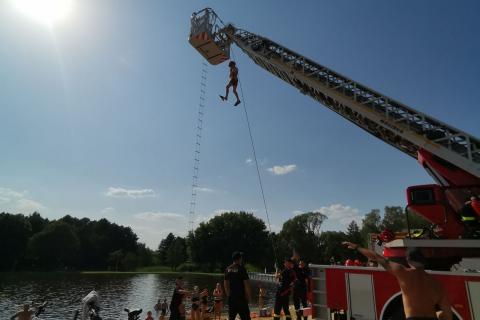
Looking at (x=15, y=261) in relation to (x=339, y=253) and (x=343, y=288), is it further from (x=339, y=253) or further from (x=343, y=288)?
(x=343, y=288)

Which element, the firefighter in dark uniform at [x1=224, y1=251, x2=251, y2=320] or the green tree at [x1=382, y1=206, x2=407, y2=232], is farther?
the green tree at [x1=382, y1=206, x2=407, y2=232]

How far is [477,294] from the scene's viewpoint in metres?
5.59

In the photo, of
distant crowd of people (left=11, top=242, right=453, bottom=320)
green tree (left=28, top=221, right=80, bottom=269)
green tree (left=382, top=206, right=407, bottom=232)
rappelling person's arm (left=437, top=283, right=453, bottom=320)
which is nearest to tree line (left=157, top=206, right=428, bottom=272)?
green tree (left=382, top=206, right=407, bottom=232)

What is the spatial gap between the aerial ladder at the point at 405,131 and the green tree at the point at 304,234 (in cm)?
6713

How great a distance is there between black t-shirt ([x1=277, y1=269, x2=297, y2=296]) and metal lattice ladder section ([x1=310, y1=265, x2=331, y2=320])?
5.62 feet

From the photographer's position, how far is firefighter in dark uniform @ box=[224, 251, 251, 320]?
20.2 feet

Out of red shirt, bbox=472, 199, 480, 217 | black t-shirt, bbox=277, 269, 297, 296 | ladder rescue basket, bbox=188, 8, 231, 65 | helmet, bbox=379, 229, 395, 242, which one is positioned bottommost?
black t-shirt, bbox=277, 269, 297, 296

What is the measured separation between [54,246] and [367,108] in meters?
87.3

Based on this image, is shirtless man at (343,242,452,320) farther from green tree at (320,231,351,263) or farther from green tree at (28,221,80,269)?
green tree at (28,221,80,269)

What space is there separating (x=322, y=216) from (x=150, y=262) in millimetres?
55700

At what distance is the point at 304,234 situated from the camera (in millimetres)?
78500

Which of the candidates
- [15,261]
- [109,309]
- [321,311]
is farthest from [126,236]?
[321,311]

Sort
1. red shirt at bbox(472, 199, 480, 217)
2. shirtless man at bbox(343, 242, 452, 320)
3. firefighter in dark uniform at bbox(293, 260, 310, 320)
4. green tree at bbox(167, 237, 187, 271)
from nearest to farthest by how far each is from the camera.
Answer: shirtless man at bbox(343, 242, 452, 320)
red shirt at bbox(472, 199, 480, 217)
firefighter in dark uniform at bbox(293, 260, 310, 320)
green tree at bbox(167, 237, 187, 271)

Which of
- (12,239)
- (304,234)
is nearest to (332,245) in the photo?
(304,234)
